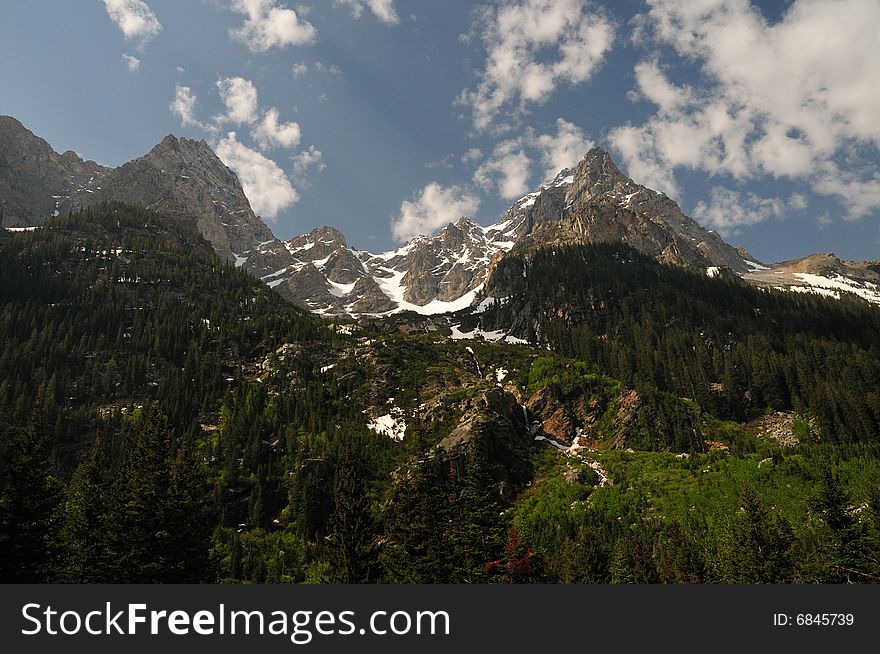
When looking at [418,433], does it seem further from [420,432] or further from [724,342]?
[724,342]

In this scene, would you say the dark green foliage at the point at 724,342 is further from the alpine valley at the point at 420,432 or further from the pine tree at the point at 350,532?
the pine tree at the point at 350,532

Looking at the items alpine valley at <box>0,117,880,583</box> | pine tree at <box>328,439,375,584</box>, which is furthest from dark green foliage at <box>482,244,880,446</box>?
pine tree at <box>328,439,375,584</box>

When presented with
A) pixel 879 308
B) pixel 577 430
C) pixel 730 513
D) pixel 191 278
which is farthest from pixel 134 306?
pixel 879 308

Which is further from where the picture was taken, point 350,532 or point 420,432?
point 420,432

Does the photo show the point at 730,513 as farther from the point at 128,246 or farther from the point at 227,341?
the point at 128,246

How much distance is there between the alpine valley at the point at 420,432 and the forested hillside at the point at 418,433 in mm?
356

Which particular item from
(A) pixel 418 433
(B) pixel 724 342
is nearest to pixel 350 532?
(A) pixel 418 433

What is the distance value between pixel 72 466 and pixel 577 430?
318ft

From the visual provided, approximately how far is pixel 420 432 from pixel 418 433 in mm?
251

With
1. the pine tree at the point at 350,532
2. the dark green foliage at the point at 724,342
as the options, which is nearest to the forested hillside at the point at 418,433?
the pine tree at the point at 350,532

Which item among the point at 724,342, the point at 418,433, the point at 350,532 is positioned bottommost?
the point at 350,532

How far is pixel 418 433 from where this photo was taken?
43.4 m

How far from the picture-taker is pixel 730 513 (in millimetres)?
60594

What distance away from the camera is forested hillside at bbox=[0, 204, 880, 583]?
118 ft
